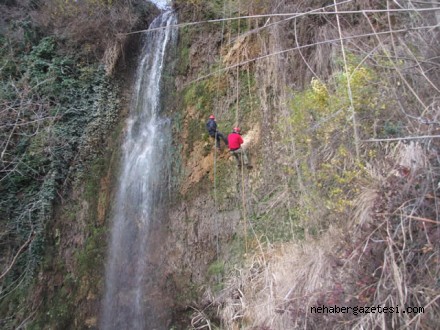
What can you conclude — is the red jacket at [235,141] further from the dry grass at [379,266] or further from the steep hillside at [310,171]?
the dry grass at [379,266]

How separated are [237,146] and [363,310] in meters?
3.87

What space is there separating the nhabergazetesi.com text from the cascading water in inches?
160

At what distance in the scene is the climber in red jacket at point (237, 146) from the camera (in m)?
6.38

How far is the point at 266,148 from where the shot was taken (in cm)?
644

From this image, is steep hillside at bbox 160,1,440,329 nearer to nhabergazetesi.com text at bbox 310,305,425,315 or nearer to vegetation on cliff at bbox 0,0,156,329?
nhabergazetesi.com text at bbox 310,305,425,315

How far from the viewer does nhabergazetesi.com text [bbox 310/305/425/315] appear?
8.91 feet

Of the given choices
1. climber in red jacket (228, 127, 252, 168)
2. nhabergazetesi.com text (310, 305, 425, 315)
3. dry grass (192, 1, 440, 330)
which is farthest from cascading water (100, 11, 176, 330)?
nhabergazetesi.com text (310, 305, 425, 315)

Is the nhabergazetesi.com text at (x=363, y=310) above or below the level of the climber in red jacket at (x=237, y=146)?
below

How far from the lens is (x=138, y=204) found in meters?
7.75

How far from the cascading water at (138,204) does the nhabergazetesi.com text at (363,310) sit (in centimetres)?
405

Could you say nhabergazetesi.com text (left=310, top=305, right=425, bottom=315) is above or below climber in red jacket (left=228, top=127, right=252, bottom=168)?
below

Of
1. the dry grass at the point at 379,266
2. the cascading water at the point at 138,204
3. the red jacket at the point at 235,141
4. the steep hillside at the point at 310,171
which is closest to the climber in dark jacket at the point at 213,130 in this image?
the steep hillside at the point at 310,171

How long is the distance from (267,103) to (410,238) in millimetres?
4359

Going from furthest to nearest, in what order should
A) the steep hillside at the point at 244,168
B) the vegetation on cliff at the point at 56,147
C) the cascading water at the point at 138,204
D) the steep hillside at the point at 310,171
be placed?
the vegetation on cliff at the point at 56,147
the cascading water at the point at 138,204
the steep hillside at the point at 244,168
the steep hillside at the point at 310,171
